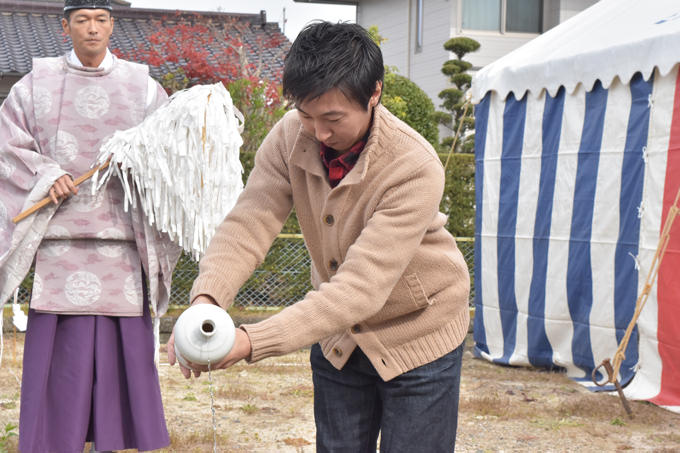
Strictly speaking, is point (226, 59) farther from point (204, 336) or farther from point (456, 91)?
point (204, 336)

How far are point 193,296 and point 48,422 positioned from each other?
2.07 meters

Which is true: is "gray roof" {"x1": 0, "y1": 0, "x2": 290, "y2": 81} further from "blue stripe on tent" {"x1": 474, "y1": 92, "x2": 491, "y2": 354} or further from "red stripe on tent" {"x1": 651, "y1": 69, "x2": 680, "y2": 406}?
"red stripe on tent" {"x1": 651, "y1": 69, "x2": 680, "y2": 406}

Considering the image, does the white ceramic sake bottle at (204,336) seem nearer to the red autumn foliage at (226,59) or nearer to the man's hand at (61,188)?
the man's hand at (61,188)

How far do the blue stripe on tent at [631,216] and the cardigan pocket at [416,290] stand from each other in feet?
12.2

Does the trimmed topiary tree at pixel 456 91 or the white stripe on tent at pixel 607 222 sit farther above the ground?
the trimmed topiary tree at pixel 456 91

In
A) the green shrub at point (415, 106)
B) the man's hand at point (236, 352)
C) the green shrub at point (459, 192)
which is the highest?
the green shrub at point (415, 106)

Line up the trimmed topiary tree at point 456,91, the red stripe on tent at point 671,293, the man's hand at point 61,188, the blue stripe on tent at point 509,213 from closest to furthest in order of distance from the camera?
the man's hand at point 61,188 → the red stripe on tent at point 671,293 → the blue stripe on tent at point 509,213 → the trimmed topiary tree at point 456,91

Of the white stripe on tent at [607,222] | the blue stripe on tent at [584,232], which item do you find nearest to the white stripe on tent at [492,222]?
the blue stripe on tent at [584,232]

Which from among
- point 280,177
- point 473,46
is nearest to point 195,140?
point 280,177

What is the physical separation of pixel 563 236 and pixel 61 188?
3828 mm

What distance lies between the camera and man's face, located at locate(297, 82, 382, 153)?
6.29 feet

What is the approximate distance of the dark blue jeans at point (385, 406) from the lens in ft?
7.34

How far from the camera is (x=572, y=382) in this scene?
20.4 ft

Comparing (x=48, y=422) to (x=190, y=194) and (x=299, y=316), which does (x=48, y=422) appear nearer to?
(x=190, y=194)
